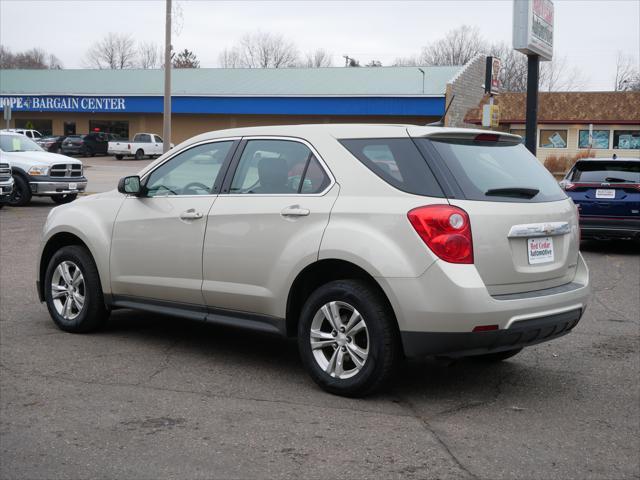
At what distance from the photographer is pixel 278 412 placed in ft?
17.0

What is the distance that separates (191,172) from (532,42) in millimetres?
16604

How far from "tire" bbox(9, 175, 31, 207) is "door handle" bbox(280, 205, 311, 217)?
17.2 metres

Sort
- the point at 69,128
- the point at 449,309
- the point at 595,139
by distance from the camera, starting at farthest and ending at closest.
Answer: the point at 69,128 < the point at 595,139 < the point at 449,309

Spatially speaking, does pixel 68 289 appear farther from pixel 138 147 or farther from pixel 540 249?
pixel 138 147

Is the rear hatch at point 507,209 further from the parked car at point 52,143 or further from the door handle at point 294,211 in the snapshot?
the parked car at point 52,143

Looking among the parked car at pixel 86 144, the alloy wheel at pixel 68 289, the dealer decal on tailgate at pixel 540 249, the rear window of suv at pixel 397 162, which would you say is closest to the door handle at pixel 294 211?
the rear window of suv at pixel 397 162

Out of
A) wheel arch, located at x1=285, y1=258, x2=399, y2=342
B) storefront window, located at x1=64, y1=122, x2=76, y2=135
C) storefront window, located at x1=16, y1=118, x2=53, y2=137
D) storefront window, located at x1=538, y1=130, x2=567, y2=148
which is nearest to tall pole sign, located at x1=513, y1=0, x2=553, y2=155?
wheel arch, located at x1=285, y1=258, x2=399, y2=342

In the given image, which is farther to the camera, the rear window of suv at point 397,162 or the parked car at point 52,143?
the parked car at point 52,143

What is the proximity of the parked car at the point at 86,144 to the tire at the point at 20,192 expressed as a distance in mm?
35103

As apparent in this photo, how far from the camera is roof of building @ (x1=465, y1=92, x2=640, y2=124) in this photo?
1649 inches

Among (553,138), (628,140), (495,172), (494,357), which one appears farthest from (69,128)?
(495,172)

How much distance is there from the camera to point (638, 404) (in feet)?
18.1

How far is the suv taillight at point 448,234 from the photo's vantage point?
5094 millimetres

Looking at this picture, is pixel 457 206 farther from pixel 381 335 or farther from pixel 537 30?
pixel 537 30
